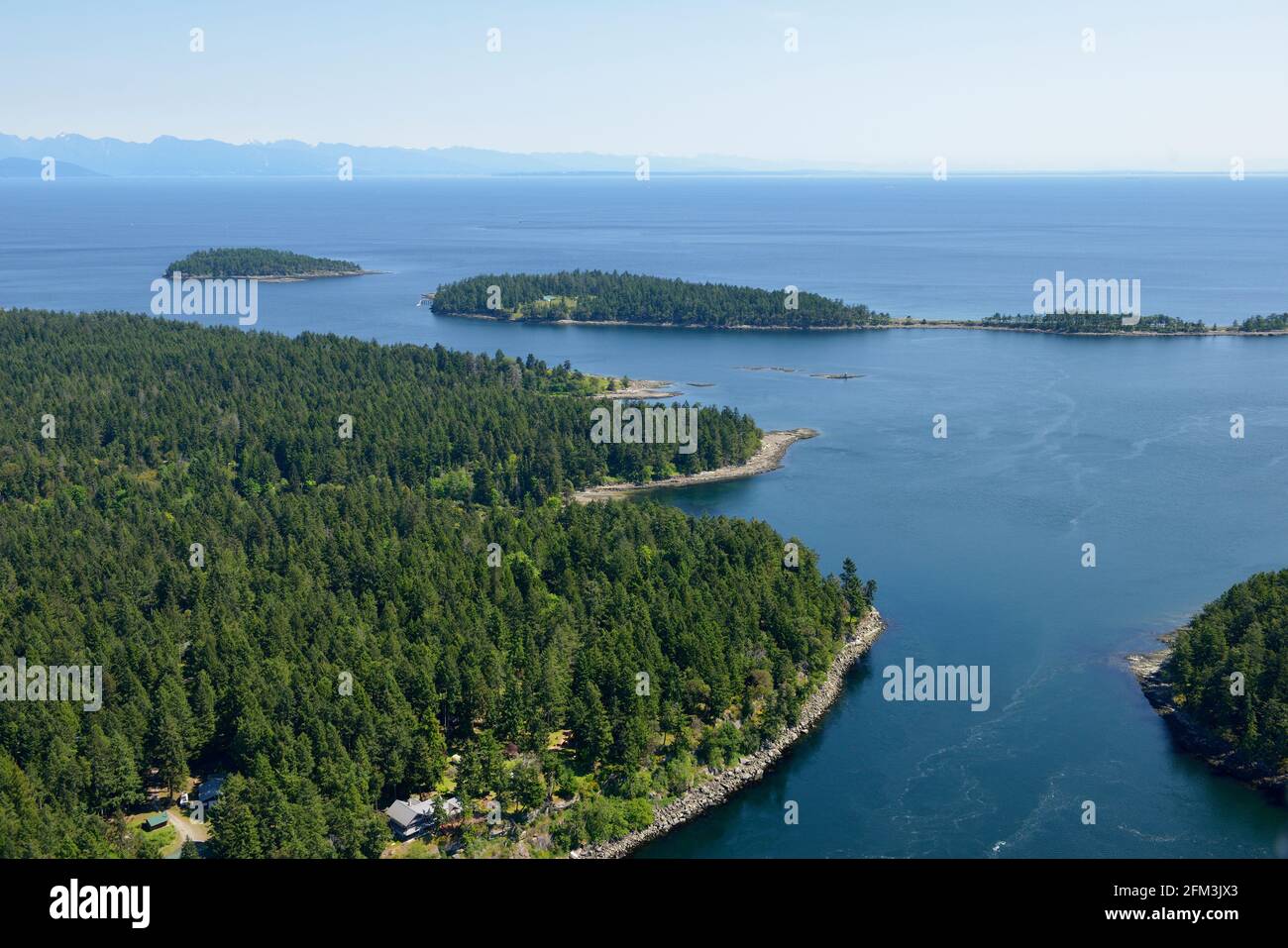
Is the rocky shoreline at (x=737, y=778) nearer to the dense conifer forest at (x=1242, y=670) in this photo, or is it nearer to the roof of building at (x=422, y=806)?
the roof of building at (x=422, y=806)

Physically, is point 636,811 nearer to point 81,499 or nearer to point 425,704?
point 425,704

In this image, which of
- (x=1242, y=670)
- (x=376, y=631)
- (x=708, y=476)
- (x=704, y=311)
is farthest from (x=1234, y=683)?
(x=704, y=311)

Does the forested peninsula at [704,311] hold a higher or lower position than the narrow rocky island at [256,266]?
lower

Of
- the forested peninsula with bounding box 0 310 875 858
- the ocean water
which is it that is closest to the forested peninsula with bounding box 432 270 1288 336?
the ocean water

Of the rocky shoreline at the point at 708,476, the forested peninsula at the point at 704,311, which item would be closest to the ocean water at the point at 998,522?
the rocky shoreline at the point at 708,476

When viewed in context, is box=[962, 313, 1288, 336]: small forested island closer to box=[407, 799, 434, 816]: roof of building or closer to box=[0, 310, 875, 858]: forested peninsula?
box=[0, 310, 875, 858]: forested peninsula

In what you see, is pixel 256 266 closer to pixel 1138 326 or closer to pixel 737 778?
pixel 1138 326

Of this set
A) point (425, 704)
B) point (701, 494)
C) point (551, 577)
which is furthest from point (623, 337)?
point (425, 704)

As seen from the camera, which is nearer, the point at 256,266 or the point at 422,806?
the point at 422,806
